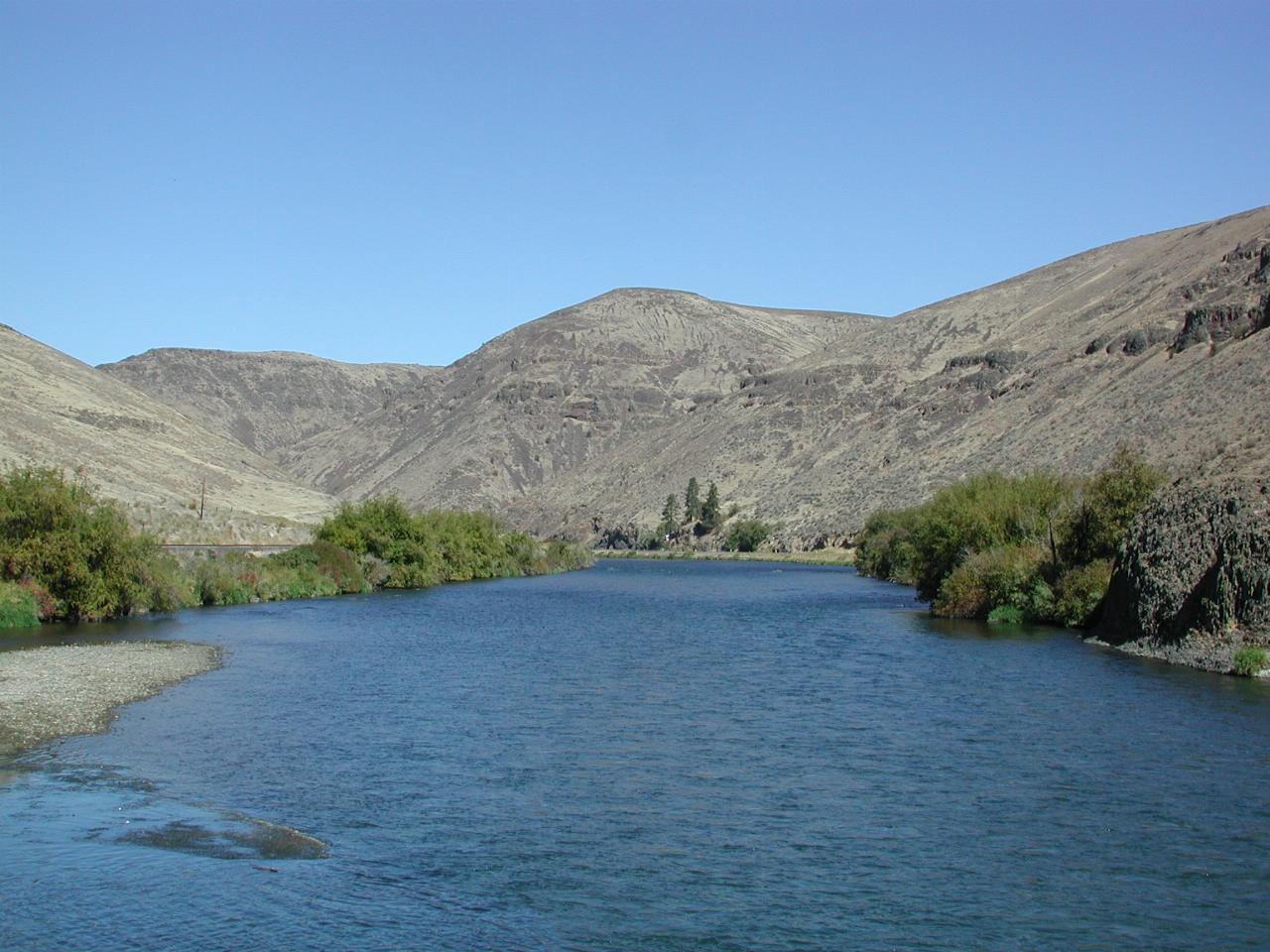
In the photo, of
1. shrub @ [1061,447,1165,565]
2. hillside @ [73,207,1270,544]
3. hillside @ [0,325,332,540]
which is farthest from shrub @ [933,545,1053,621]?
hillside @ [0,325,332,540]

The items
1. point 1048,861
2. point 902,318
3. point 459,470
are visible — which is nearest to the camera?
point 1048,861

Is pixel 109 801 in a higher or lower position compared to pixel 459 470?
lower

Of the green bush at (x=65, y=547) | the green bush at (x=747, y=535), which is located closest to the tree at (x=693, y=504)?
the green bush at (x=747, y=535)

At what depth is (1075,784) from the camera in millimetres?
19719

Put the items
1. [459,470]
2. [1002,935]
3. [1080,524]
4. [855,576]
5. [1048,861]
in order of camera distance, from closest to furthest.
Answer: [1002,935] → [1048,861] → [1080,524] → [855,576] → [459,470]

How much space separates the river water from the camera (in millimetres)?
13734

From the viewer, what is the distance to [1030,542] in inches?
1871

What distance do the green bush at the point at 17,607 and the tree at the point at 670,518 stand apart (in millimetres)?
93145

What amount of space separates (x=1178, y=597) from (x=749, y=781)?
58.9 feet

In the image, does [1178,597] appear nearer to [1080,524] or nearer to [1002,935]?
[1080,524]

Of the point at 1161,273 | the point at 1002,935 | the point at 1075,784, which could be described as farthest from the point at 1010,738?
the point at 1161,273

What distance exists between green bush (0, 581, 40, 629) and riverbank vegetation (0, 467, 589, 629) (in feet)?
0.11

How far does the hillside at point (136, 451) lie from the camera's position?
7562 cm

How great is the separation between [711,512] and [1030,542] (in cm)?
7933
